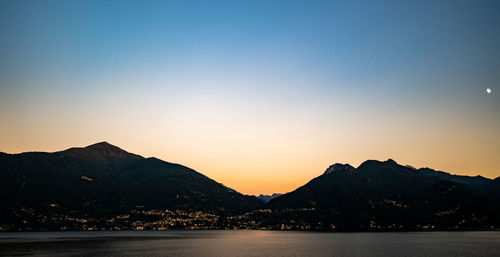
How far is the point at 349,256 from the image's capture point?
391 feet

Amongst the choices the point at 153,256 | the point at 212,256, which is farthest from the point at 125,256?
the point at 212,256

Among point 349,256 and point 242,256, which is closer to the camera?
point 349,256

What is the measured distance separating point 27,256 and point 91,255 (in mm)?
20430

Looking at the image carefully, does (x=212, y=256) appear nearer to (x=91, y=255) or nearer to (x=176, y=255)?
(x=176, y=255)

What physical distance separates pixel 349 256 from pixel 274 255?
93.5 ft

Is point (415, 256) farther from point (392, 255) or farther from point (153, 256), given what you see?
point (153, 256)

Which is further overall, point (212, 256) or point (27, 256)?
point (212, 256)

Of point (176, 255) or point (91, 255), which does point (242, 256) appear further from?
point (91, 255)

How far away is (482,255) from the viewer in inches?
4761

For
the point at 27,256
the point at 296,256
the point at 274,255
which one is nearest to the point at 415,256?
the point at 296,256

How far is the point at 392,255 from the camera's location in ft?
399

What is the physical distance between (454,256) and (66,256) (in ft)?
459

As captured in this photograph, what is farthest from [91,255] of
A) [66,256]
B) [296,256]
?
[296,256]

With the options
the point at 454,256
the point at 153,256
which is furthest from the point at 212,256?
the point at 454,256
